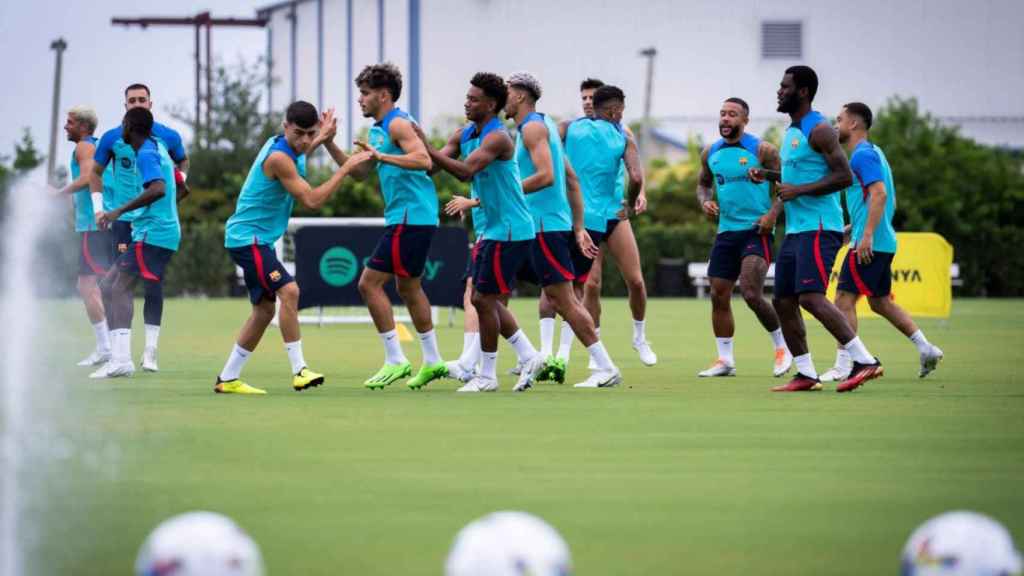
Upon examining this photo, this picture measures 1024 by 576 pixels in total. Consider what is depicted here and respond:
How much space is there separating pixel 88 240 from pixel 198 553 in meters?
12.3

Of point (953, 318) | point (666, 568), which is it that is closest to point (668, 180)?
point (953, 318)

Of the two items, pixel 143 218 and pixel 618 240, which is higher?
pixel 143 218

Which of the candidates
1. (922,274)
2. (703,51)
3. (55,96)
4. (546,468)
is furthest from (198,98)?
(546,468)

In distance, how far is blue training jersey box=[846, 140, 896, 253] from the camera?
46.2 feet

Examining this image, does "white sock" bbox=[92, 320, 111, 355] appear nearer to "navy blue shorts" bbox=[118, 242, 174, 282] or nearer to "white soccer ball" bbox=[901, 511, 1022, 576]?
"navy blue shorts" bbox=[118, 242, 174, 282]

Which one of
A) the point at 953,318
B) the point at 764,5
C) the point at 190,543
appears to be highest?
the point at 764,5

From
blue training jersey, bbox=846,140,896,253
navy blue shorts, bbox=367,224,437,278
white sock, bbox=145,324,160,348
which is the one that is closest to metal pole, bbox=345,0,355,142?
white sock, bbox=145,324,160,348

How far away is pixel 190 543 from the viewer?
477 cm

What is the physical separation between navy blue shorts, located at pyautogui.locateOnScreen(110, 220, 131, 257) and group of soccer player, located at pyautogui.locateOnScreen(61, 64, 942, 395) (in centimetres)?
1

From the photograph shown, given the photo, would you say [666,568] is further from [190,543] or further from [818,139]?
[818,139]

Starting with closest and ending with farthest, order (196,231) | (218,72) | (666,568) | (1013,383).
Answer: (666,568), (1013,383), (196,231), (218,72)

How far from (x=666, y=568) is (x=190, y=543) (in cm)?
172

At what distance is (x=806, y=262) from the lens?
43.2 ft

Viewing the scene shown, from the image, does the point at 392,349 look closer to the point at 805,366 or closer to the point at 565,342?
the point at 565,342
